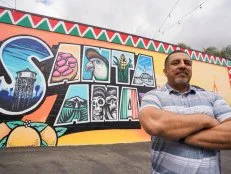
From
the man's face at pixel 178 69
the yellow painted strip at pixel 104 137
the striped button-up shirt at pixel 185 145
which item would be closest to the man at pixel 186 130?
the striped button-up shirt at pixel 185 145

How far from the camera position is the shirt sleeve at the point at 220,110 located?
218 centimetres

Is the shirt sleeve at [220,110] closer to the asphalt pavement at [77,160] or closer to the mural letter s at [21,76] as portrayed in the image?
the asphalt pavement at [77,160]

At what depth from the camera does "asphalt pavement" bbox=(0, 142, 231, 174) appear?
5.96 m

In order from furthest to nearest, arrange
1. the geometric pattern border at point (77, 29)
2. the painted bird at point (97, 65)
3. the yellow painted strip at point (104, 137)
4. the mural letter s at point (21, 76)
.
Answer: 1. the painted bird at point (97, 65)
2. the yellow painted strip at point (104, 137)
3. the geometric pattern border at point (77, 29)
4. the mural letter s at point (21, 76)

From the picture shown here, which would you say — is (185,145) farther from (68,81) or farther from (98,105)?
(98,105)

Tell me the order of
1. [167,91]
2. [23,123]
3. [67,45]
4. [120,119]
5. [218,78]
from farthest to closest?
[218,78], [120,119], [67,45], [23,123], [167,91]

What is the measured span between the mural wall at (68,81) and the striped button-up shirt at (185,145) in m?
6.54

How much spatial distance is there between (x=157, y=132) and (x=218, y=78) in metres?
13.5

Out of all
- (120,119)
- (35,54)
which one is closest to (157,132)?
(35,54)

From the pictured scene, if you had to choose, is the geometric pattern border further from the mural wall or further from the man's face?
the man's face

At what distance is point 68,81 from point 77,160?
122 inches

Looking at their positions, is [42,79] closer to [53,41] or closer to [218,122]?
[53,41]

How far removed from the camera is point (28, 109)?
819cm

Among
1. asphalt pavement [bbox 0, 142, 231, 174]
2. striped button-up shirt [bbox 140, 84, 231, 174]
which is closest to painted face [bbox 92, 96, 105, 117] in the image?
asphalt pavement [bbox 0, 142, 231, 174]
